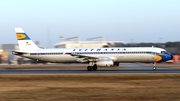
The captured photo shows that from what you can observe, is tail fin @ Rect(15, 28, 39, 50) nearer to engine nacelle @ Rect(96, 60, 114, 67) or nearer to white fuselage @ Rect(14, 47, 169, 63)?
white fuselage @ Rect(14, 47, 169, 63)

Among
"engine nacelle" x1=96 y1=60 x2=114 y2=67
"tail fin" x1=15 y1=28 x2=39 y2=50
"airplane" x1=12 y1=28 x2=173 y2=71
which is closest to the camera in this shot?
"engine nacelle" x1=96 y1=60 x2=114 y2=67

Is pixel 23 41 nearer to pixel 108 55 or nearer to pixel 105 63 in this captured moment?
pixel 108 55

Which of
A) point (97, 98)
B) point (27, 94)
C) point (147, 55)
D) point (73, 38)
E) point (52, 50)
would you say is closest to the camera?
point (97, 98)

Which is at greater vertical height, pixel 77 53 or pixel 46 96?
pixel 77 53

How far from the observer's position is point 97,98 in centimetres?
1745

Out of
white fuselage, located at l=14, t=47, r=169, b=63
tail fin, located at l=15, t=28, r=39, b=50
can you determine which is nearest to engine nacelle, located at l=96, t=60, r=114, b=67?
white fuselage, located at l=14, t=47, r=169, b=63

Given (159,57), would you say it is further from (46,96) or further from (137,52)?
(46,96)

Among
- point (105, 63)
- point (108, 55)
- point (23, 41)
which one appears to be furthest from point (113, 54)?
point (23, 41)

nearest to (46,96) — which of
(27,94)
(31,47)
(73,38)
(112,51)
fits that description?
(27,94)

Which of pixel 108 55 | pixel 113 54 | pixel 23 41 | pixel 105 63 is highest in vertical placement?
pixel 23 41

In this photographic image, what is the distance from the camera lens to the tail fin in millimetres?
49141

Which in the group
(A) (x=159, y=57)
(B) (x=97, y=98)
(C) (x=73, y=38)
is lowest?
(B) (x=97, y=98)

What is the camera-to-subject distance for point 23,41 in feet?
163

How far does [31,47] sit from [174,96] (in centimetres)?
3336
